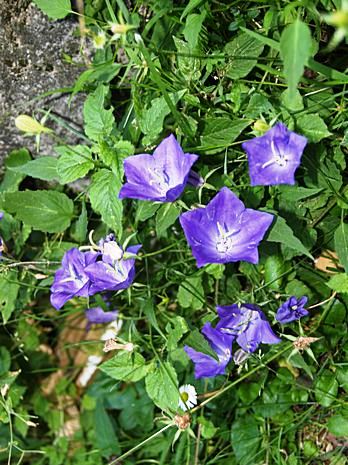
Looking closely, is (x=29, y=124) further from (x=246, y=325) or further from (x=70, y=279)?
(x=246, y=325)

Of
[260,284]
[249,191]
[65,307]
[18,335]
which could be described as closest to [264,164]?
[249,191]

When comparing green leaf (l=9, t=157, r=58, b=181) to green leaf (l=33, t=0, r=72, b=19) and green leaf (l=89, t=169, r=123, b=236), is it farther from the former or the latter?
green leaf (l=33, t=0, r=72, b=19)

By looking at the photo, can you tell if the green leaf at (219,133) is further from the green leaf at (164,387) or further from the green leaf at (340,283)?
the green leaf at (164,387)

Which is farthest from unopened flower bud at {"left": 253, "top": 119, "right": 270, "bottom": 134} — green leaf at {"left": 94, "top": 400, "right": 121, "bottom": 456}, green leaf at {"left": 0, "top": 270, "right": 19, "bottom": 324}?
green leaf at {"left": 94, "top": 400, "right": 121, "bottom": 456}

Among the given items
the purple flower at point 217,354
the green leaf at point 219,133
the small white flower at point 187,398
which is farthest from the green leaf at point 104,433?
the green leaf at point 219,133

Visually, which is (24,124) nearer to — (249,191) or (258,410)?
(249,191)

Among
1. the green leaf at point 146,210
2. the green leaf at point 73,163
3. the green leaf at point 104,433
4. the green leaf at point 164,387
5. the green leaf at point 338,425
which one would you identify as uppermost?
the green leaf at point 73,163
